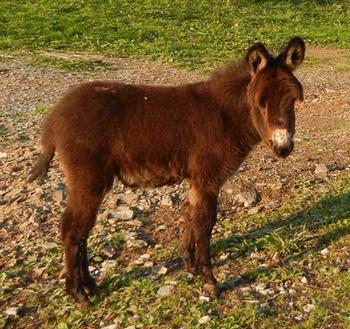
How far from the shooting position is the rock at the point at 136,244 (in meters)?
6.67

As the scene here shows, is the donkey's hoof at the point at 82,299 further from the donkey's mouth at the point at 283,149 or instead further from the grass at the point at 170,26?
the grass at the point at 170,26

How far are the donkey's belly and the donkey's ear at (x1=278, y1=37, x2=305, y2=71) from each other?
4.72ft

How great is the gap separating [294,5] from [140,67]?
41.5ft

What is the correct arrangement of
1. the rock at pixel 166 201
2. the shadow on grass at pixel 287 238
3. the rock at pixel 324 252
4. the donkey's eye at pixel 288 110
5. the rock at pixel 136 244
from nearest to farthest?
the donkey's eye at pixel 288 110, the shadow on grass at pixel 287 238, the rock at pixel 324 252, the rock at pixel 136 244, the rock at pixel 166 201

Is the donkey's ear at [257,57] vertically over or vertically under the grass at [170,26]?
over

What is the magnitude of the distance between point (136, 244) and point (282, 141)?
223 centimetres

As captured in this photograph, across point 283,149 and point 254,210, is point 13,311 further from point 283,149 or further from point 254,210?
point 254,210

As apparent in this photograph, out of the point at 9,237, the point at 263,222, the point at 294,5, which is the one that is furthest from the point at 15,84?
the point at 294,5

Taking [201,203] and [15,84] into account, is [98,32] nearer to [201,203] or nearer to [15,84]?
[15,84]

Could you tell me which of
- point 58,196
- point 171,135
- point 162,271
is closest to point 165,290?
point 162,271

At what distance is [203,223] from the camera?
583 centimetres

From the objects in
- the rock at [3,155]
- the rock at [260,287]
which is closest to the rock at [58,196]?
the rock at [3,155]

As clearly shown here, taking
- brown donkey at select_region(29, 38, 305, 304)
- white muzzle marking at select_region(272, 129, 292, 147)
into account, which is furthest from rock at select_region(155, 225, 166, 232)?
white muzzle marking at select_region(272, 129, 292, 147)

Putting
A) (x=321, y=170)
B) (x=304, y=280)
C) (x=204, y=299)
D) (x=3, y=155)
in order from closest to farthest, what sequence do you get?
1. (x=204, y=299)
2. (x=304, y=280)
3. (x=321, y=170)
4. (x=3, y=155)
